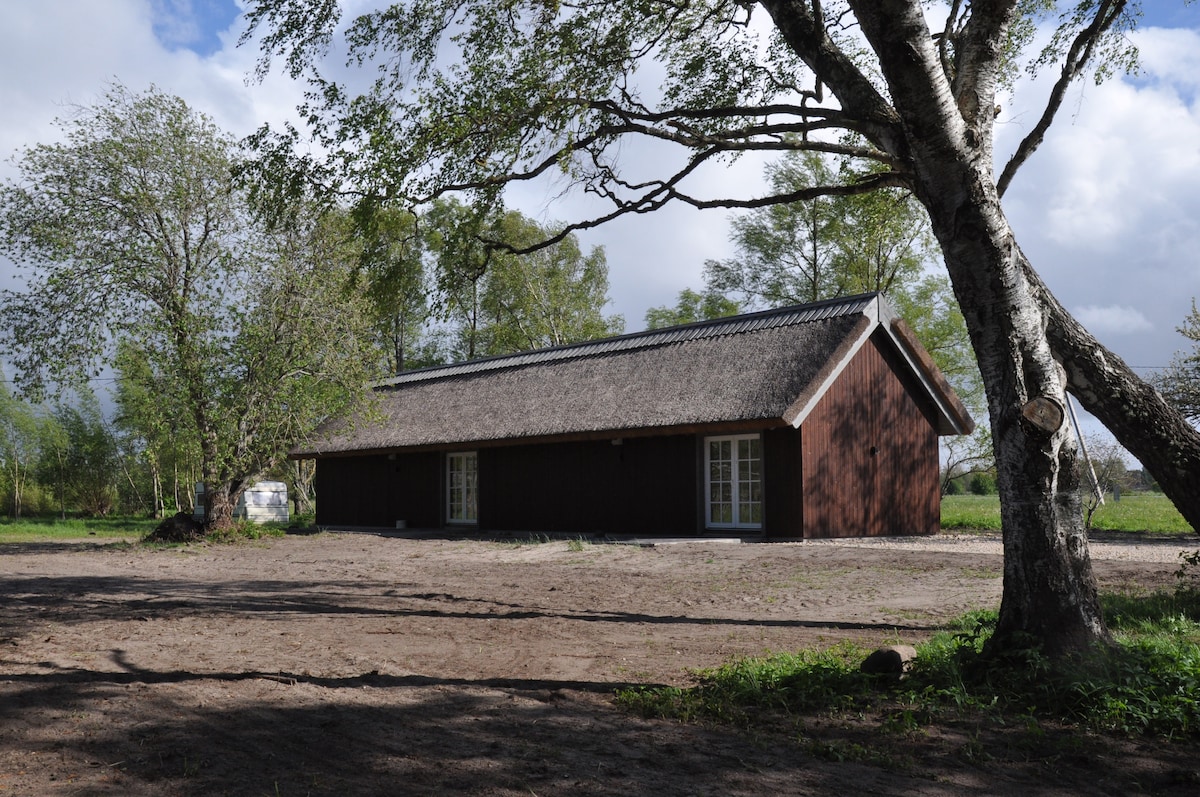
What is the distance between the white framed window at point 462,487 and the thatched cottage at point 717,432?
1.6 inches

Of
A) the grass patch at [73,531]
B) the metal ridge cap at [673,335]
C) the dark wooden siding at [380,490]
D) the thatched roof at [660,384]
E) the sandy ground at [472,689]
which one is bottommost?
the grass patch at [73,531]

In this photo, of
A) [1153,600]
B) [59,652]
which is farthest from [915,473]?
[59,652]

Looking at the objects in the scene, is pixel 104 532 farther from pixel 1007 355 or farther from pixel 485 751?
pixel 1007 355

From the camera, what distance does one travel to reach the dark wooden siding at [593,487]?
57.5 feet

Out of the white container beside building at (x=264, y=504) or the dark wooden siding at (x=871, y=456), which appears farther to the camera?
the white container beside building at (x=264, y=504)

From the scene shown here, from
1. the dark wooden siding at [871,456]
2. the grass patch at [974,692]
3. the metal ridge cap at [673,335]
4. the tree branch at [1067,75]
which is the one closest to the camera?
the grass patch at [974,692]

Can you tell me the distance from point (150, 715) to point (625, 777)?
2.42 metres

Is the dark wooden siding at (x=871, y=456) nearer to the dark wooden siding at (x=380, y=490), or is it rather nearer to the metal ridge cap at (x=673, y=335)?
the metal ridge cap at (x=673, y=335)

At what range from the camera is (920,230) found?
92.5 feet

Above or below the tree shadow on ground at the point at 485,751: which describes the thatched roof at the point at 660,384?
above

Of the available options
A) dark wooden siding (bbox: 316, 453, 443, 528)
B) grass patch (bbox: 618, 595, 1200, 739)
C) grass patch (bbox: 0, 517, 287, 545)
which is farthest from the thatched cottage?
grass patch (bbox: 618, 595, 1200, 739)

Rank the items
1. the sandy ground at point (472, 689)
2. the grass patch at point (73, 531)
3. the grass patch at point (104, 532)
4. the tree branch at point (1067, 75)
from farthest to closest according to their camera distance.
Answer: the grass patch at point (73, 531) < the grass patch at point (104, 532) < the tree branch at point (1067, 75) < the sandy ground at point (472, 689)

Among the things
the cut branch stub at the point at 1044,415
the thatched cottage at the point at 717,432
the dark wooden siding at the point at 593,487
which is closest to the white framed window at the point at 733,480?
the thatched cottage at the point at 717,432

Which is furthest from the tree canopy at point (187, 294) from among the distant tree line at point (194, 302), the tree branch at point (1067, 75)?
the tree branch at point (1067, 75)
